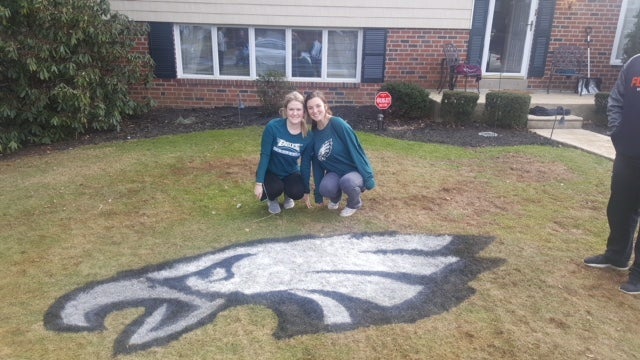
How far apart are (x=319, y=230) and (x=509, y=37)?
7.74m

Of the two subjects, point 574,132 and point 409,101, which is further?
point 409,101

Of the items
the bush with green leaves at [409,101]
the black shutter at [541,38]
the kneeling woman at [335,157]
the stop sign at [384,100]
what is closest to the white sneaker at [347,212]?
the kneeling woman at [335,157]

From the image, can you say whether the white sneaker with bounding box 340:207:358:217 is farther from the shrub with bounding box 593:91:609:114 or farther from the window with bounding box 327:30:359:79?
the shrub with bounding box 593:91:609:114

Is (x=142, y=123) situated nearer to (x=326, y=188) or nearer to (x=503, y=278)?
(x=326, y=188)

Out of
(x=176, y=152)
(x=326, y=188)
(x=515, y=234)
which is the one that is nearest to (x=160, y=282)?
(x=326, y=188)

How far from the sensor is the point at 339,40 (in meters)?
9.25

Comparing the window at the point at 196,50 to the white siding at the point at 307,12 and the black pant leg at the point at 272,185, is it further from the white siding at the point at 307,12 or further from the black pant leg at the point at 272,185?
the black pant leg at the point at 272,185

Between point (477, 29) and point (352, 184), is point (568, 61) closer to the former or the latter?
point (477, 29)

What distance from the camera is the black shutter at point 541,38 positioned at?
9352mm

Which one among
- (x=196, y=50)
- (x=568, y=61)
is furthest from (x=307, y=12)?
(x=568, y=61)

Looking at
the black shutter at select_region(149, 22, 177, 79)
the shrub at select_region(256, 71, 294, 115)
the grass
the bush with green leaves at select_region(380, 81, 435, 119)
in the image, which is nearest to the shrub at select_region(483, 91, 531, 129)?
the bush with green leaves at select_region(380, 81, 435, 119)

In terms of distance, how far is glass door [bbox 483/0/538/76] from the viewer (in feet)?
31.6

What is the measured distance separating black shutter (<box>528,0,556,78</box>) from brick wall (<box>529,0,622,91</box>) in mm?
100

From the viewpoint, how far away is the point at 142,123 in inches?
329
